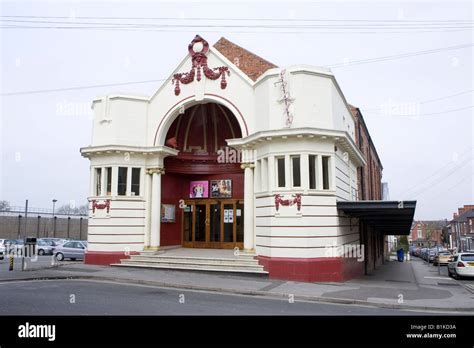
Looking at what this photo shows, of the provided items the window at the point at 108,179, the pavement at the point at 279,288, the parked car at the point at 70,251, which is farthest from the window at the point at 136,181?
the parked car at the point at 70,251

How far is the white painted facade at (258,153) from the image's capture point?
1625 cm

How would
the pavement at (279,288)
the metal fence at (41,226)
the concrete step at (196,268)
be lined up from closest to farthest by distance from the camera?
the pavement at (279,288) → the concrete step at (196,268) → the metal fence at (41,226)

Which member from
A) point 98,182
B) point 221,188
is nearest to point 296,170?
point 221,188

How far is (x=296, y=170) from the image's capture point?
1664cm

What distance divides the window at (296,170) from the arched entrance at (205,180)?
20.6 feet

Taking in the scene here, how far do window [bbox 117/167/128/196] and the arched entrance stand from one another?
2.29 metres

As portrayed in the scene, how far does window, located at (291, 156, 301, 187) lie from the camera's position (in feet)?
54.2

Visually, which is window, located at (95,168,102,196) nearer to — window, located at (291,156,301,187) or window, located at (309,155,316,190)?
window, located at (291,156,301,187)

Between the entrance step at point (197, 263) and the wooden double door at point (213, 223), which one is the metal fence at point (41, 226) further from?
the entrance step at point (197, 263)

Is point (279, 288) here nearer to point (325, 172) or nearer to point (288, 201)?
point (288, 201)

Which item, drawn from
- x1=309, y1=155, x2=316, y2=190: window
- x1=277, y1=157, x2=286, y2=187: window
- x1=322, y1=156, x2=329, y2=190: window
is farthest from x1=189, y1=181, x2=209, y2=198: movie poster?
x1=322, y1=156, x2=329, y2=190: window
